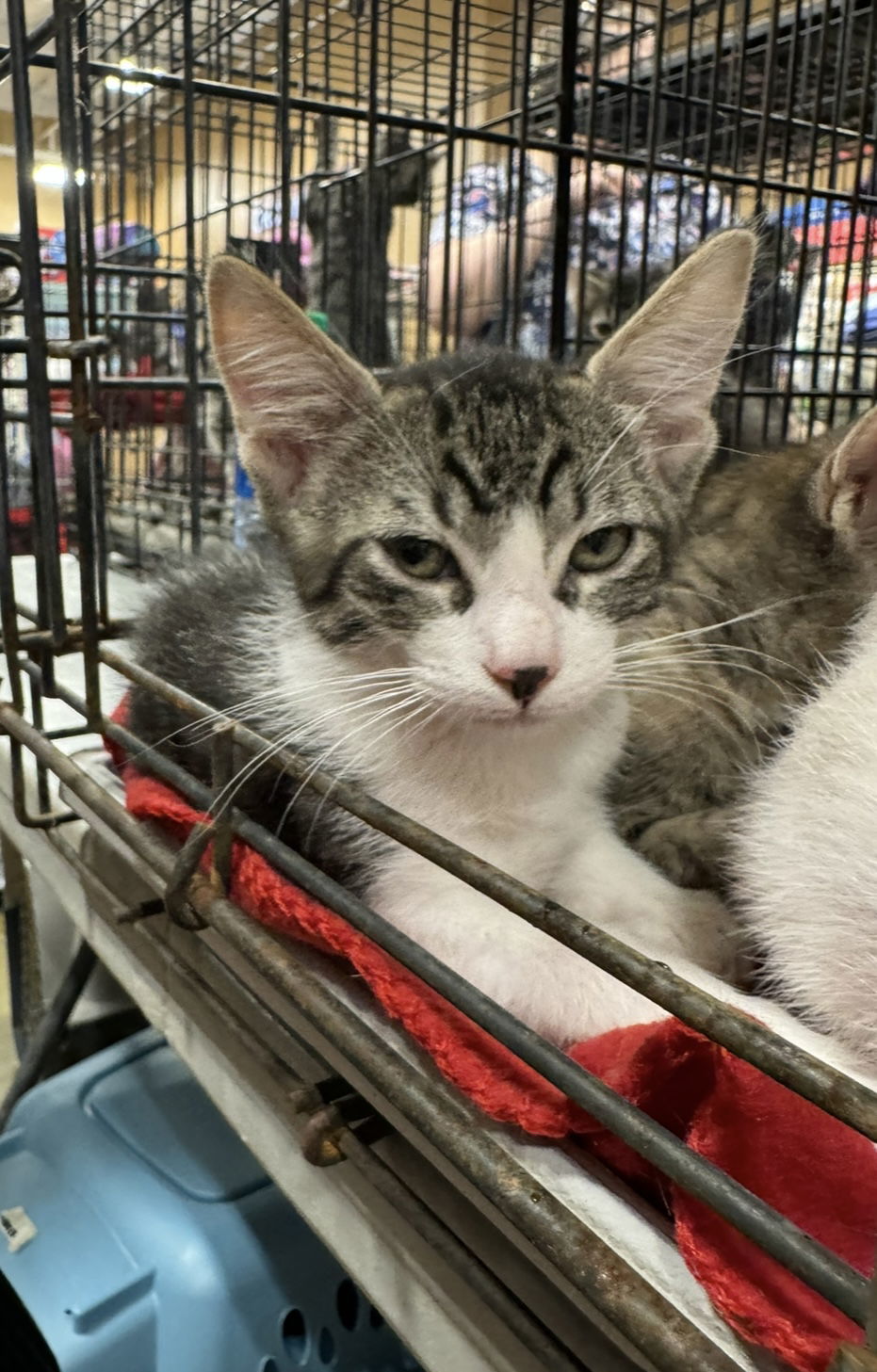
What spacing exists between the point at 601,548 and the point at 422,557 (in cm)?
13

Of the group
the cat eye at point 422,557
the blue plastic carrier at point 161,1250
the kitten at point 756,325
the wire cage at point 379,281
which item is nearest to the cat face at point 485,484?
the cat eye at point 422,557

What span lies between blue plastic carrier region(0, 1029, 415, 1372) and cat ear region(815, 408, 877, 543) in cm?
76

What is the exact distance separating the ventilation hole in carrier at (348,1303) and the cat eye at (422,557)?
628 mm

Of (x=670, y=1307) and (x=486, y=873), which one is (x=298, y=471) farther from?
(x=670, y=1307)

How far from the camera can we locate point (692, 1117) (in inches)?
19.0

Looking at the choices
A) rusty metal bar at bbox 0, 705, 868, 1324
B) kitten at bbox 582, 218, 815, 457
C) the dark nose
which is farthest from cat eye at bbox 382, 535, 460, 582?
kitten at bbox 582, 218, 815, 457

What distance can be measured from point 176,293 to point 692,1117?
2.98 metres

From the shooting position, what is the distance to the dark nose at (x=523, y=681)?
0.62m

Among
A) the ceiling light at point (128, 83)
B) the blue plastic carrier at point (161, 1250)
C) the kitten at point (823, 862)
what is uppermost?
the ceiling light at point (128, 83)

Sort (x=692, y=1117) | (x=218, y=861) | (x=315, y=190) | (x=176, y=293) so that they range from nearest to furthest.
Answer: (x=692, y=1117)
(x=218, y=861)
(x=315, y=190)
(x=176, y=293)

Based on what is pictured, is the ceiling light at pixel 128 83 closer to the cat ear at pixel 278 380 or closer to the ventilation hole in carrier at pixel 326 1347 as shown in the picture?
the cat ear at pixel 278 380

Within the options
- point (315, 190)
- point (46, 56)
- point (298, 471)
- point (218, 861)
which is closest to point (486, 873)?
point (218, 861)

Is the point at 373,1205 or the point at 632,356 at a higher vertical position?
the point at 632,356

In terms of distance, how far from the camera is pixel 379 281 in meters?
2.01
